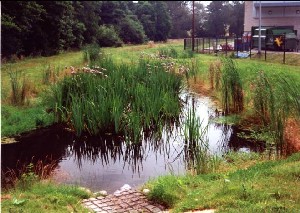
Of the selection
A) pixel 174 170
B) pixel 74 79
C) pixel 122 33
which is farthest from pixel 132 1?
pixel 174 170

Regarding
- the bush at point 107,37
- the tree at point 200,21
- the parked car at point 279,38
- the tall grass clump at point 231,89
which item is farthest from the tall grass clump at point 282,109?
the tree at point 200,21

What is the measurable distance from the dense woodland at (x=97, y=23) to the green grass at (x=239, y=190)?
15.8m

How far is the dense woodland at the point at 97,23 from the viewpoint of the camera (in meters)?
21.9

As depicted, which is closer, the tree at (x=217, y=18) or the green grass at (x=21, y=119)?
the green grass at (x=21, y=119)

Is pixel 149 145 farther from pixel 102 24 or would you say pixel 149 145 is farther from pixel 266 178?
pixel 102 24

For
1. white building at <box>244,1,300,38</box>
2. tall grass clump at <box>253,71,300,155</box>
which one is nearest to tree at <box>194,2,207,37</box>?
white building at <box>244,1,300,38</box>

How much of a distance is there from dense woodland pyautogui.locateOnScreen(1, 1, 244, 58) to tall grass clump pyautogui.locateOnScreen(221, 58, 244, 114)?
40.3ft

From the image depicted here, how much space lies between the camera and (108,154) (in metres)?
7.93

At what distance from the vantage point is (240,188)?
4.73 metres

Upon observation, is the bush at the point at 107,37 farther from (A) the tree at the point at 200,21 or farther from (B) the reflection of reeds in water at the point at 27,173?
(B) the reflection of reeds in water at the point at 27,173

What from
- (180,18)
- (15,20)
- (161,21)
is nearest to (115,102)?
(15,20)

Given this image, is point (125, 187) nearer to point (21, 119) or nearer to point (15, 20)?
point (21, 119)

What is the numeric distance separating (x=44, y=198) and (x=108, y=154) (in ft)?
9.61

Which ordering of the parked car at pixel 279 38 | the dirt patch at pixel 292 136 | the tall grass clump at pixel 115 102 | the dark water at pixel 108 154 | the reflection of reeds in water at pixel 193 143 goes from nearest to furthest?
1. the dirt patch at pixel 292 136
2. the dark water at pixel 108 154
3. the reflection of reeds in water at pixel 193 143
4. the tall grass clump at pixel 115 102
5. the parked car at pixel 279 38
